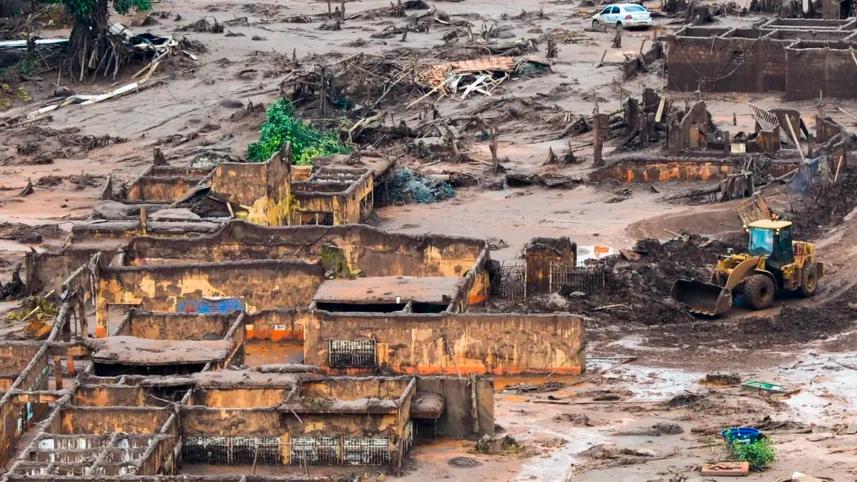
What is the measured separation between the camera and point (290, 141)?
5169 cm

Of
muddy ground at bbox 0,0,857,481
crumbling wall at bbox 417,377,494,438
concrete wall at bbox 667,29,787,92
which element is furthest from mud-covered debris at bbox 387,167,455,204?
crumbling wall at bbox 417,377,494,438

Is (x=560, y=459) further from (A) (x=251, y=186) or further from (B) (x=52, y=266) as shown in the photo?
(A) (x=251, y=186)

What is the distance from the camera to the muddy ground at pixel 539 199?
33.6 metres

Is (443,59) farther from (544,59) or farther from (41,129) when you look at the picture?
(41,129)

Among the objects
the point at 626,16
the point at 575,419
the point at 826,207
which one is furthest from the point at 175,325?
the point at 626,16

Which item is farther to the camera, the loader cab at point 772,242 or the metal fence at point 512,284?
the metal fence at point 512,284

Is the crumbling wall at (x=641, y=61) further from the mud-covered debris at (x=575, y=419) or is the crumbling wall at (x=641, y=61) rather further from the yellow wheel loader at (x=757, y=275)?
the mud-covered debris at (x=575, y=419)

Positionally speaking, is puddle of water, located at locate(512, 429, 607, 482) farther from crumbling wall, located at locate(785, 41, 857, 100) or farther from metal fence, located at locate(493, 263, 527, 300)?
crumbling wall, located at locate(785, 41, 857, 100)

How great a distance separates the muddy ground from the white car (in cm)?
47

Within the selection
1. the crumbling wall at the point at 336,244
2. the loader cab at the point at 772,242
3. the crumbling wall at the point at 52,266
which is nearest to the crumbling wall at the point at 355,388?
the crumbling wall at the point at 336,244

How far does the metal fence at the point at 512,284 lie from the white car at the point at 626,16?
1103 inches

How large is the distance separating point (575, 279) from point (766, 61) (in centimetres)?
1755

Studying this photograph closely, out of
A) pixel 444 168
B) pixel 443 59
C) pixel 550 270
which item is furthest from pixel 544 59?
pixel 550 270

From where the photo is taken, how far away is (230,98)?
205 feet
